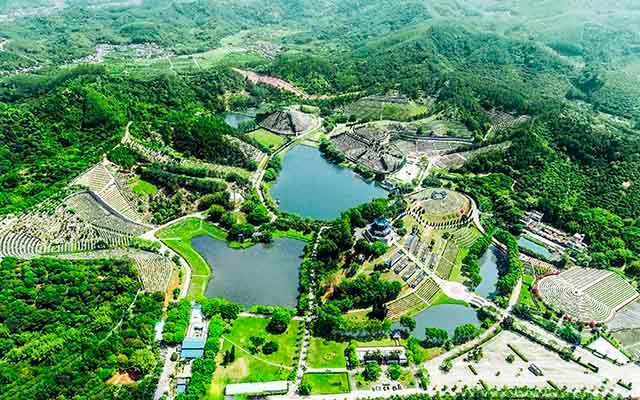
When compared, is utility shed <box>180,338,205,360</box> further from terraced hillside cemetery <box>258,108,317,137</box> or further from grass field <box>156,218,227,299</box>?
terraced hillside cemetery <box>258,108,317,137</box>

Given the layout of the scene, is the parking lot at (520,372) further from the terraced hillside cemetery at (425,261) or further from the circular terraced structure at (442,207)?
the circular terraced structure at (442,207)

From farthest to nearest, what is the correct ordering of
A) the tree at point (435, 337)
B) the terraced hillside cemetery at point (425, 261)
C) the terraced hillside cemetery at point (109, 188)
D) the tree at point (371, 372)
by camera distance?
the terraced hillside cemetery at point (109, 188) < the terraced hillside cemetery at point (425, 261) < the tree at point (435, 337) < the tree at point (371, 372)

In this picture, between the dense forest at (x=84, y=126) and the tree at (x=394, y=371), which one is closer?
the tree at (x=394, y=371)

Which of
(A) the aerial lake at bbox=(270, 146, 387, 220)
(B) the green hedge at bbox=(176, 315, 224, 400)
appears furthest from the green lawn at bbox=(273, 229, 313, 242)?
(B) the green hedge at bbox=(176, 315, 224, 400)

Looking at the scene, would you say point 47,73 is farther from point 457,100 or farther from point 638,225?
point 638,225

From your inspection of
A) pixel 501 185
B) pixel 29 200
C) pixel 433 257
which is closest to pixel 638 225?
pixel 501 185

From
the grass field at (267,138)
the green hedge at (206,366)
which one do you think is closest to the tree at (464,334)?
the green hedge at (206,366)

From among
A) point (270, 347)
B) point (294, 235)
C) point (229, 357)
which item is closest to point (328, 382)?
point (270, 347)
